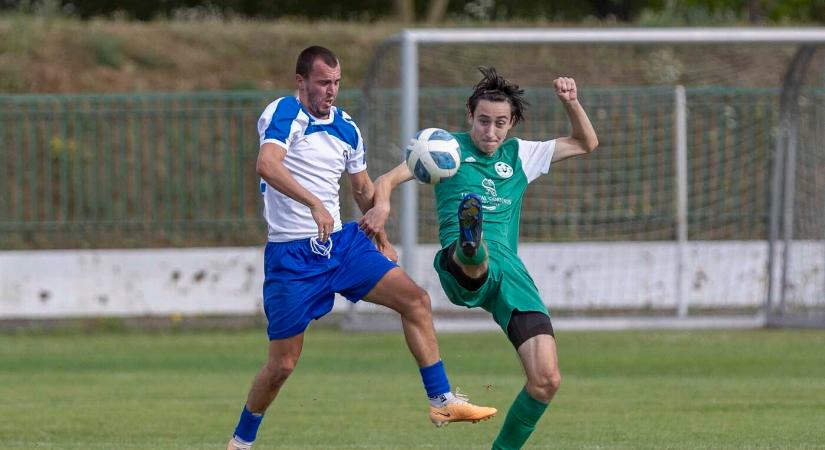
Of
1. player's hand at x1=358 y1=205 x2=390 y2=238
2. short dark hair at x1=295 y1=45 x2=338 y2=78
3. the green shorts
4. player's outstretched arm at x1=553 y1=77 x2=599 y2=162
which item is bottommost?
the green shorts

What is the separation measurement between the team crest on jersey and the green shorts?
1.43 ft

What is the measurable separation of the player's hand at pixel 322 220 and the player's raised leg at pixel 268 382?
0.71 meters

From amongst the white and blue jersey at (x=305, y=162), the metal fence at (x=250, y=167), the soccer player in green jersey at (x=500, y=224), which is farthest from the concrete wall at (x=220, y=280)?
the soccer player in green jersey at (x=500, y=224)

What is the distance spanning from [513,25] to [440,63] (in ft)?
21.0

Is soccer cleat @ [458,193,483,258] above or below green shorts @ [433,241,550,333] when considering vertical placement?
above

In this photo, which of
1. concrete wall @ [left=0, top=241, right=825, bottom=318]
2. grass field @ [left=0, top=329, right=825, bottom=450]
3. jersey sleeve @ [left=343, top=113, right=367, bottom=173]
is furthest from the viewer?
concrete wall @ [left=0, top=241, right=825, bottom=318]

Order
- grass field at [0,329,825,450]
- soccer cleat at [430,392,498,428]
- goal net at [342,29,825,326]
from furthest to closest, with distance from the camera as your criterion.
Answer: goal net at [342,29,825,326], grass field at [0,329,825,450], soccer cleat at [430,392,498,428]

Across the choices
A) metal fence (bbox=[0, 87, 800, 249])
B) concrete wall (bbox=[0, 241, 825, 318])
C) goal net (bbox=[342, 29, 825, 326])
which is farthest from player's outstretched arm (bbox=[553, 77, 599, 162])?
metal fence (bbox=[0, 87, 800, 249])

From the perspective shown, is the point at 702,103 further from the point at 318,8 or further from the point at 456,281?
the point at 318,8

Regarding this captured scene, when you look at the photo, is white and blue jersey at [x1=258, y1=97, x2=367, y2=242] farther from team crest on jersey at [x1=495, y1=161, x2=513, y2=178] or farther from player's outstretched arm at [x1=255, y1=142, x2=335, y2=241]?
team crest on jersey at [x1=495, y1=161, x2=513, y2=178]

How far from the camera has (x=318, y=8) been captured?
38.6 m

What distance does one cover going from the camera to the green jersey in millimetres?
7949

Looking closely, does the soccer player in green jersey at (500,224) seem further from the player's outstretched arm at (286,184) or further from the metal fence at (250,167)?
the metal fence at (250,167)

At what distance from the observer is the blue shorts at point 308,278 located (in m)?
8.23
